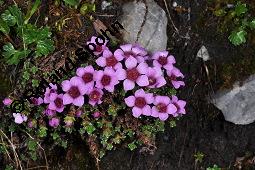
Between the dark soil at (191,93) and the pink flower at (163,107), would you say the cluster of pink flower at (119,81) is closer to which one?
the pink flower at (163,107)

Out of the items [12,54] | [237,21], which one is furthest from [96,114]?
[237,21]

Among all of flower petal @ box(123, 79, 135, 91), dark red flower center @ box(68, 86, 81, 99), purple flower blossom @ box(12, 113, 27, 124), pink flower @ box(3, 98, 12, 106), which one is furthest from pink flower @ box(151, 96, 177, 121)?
pink flower @ box(3, 98, 12, 106)

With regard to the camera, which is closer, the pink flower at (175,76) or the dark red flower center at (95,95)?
the dark red flower center at (95,95)

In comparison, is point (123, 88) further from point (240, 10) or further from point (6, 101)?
point (240, 10)

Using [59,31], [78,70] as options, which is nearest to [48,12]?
[59,31]

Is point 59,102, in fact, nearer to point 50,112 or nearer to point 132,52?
point 50,112

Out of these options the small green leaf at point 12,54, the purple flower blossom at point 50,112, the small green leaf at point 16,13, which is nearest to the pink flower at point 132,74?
the purple flower blossom at point 50,112
